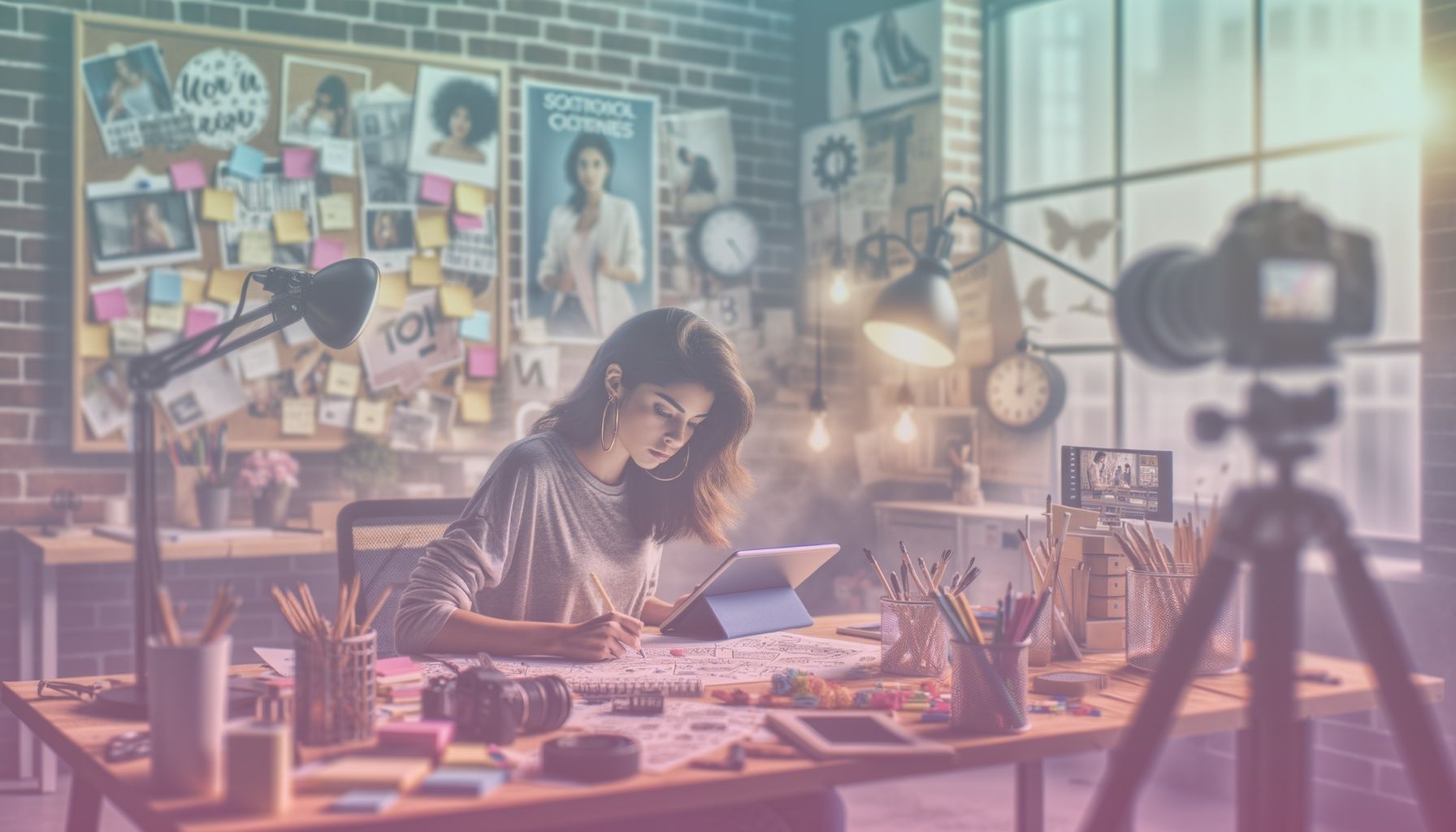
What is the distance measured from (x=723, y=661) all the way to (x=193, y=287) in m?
2.67

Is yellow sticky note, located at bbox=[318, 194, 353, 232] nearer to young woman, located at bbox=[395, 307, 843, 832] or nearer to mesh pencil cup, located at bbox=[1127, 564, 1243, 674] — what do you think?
young woman, located at bbox=[395, 307, 843, 832]

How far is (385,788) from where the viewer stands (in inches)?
49.3

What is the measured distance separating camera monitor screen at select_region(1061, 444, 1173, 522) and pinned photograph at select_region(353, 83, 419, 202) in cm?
267

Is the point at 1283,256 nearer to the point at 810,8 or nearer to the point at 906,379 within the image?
the point at 906,379

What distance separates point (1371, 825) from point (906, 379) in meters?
2.01

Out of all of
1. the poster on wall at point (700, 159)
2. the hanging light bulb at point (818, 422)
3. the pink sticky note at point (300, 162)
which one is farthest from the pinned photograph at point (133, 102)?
the hanging light bulb at point (818, 422)

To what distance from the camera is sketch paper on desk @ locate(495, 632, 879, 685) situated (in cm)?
183

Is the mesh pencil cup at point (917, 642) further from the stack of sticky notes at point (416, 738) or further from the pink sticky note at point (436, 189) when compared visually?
the pink sticky note at point (436, 189)

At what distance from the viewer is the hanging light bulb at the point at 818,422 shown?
14.7ft

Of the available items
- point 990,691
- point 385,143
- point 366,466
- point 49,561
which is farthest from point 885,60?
point 990,691

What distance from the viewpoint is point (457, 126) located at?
4309mm

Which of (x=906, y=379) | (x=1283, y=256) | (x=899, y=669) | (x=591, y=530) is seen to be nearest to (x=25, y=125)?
(x=591, y=530)

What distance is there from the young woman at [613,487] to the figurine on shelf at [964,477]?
1758mm

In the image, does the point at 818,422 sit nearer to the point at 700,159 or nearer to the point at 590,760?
the point at 700,159
